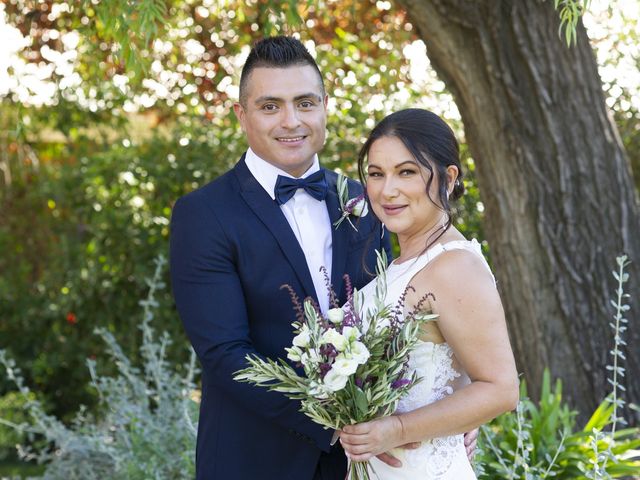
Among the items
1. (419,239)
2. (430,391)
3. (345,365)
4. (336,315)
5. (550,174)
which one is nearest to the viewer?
(345,365)

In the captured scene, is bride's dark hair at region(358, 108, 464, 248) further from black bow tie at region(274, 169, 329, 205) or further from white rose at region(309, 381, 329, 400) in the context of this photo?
white rose at region(309, 381, 329, 400)

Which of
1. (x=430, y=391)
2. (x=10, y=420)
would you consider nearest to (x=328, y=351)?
(x=430, y=391)

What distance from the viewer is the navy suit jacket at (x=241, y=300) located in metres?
2.84

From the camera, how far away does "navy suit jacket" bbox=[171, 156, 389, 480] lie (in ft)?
9.32

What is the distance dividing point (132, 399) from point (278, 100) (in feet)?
9.52

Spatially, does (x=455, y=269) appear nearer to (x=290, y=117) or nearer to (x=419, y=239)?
(x=419, y=239)

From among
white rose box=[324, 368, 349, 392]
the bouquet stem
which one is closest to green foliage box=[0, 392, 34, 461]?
the bouquet stem

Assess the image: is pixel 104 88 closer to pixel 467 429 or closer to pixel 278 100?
pixel 278 100

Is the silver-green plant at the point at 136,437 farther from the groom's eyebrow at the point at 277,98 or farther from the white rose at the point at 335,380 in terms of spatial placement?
the white rose at the point at 335,380

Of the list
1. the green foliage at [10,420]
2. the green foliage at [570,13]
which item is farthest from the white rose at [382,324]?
the green foliage at [10,420]

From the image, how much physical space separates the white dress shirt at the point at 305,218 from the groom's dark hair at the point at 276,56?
9.8 inches

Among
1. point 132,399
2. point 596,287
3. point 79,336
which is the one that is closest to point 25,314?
point 79,336

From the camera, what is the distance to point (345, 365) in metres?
2.32

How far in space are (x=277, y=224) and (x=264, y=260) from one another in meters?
0.13
